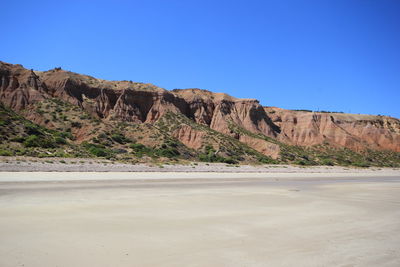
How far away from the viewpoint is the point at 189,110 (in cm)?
7494

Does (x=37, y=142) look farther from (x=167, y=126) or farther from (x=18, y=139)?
(x=167, y=126)

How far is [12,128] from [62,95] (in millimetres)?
22576

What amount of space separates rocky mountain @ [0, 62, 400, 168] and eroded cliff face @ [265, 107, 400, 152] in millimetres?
255

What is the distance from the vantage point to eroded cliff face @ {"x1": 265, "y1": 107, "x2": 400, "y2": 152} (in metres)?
84.4

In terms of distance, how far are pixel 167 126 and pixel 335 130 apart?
1911 inches

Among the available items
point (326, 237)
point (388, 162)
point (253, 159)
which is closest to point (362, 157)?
point (388, 162)

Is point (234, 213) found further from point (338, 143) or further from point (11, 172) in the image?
point (338, 143)

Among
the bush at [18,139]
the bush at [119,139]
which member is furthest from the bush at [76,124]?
the bush at [18,139]

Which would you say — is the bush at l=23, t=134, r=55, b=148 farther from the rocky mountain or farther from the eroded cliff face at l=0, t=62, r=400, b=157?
the eroded cliff face at l=0, t=62, r=400, b=157

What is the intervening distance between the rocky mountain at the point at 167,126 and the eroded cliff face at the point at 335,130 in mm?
255

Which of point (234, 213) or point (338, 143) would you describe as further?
point (338, 143)

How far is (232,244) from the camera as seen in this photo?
770 cm

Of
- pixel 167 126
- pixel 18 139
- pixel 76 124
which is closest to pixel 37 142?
pixel 18 139

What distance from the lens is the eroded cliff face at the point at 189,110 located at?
59125 mm
